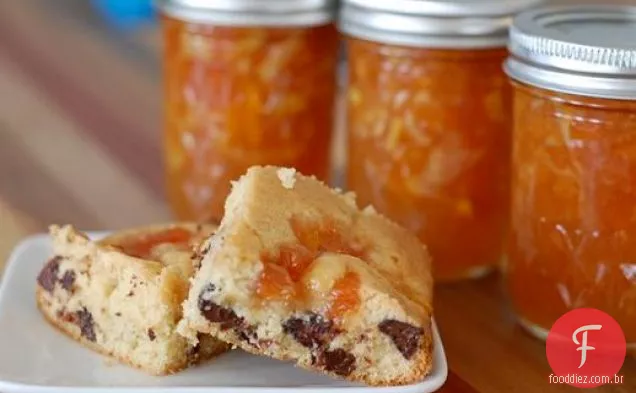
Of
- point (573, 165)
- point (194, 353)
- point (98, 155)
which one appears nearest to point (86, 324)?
point (194, 353)

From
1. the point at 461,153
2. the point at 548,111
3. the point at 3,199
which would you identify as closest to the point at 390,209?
the point at 461,153

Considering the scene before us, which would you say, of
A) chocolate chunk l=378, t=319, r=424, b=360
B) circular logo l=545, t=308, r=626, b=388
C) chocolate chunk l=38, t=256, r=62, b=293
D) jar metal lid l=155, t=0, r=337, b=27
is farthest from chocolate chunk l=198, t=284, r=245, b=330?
jar metal lid l=155, t=0, r=337, b=27

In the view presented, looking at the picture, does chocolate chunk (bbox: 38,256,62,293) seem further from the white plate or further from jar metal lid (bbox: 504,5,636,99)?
jar metal lid (bbox: 504,5,636,99)

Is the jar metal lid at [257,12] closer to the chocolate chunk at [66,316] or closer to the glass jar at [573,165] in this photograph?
the glass jar at [573,165]

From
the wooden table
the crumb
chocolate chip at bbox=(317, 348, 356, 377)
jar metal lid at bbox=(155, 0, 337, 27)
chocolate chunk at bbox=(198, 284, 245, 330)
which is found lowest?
the wooden table

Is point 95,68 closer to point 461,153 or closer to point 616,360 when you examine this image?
point 461,153

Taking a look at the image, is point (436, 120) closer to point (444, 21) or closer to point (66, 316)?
point (444, 21)

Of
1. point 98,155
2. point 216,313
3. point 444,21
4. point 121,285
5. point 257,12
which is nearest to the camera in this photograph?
point 216,313
